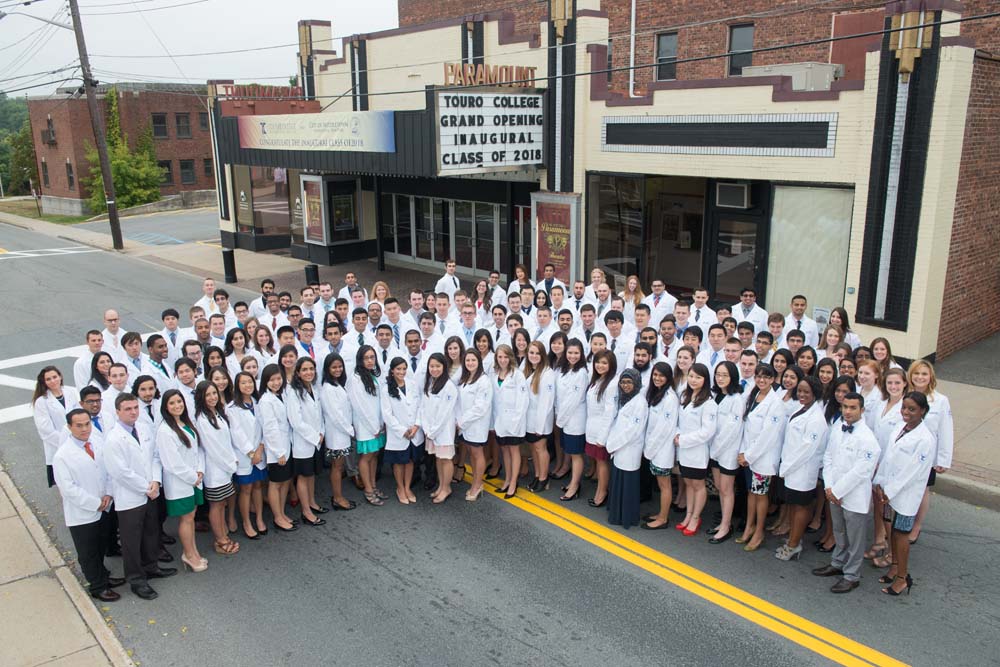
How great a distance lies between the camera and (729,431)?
23.3 ft

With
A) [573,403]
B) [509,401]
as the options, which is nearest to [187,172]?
[509,401]

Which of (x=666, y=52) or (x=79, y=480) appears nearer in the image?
(x=79, y=480)

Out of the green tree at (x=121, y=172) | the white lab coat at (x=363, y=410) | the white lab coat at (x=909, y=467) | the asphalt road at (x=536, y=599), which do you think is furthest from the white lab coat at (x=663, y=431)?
the green tree at (x=121, y=172)

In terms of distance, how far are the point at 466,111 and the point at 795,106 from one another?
5609 millimetres

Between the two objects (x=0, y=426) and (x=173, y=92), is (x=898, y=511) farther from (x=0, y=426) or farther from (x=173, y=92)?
(x=173, y=92)

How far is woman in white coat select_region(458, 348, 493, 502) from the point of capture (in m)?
8.12

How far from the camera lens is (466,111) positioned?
46.9 feet

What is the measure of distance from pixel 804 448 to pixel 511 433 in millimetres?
2907

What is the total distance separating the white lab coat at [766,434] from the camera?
6.86 m

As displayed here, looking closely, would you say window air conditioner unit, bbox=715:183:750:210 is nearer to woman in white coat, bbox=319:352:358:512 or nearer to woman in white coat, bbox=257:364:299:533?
woman in white coat, bbox=319:352:358:512

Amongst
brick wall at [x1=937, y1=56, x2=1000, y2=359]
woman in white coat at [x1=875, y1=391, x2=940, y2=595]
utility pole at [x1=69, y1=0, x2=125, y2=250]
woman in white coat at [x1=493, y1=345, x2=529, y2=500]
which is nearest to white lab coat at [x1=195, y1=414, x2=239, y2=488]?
woman in white coat at [x1=493, y1=345, x2=529, y2=500]

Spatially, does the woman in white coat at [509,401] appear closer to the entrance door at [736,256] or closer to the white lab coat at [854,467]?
the white lab coat at [854,467]

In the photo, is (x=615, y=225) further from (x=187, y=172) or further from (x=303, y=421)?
(x=187, y=172)

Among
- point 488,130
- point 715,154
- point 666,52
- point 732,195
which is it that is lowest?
point 732,195
